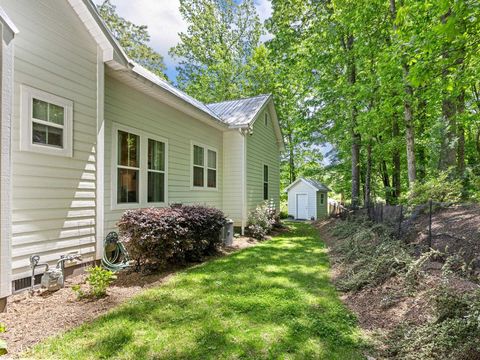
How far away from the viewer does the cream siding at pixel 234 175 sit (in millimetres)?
10383

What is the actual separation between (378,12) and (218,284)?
11.6 meters

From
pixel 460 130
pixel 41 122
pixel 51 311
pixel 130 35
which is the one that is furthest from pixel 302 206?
pixel 51 311

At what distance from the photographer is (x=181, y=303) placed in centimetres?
394

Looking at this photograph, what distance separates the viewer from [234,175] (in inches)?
412

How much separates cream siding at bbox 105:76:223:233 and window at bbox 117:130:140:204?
265mm

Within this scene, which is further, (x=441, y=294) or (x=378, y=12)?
(x=378, y=12)

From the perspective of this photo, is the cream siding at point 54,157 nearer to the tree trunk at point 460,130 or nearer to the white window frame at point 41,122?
the white window frame at point 41,122

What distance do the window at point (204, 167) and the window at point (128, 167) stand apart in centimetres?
252

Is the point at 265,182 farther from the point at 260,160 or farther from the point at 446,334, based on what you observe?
the point at 446,334

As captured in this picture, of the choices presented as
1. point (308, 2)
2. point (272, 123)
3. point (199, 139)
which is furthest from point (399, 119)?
point (199, 139)

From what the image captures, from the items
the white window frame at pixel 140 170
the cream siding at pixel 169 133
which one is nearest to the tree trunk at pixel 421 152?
the cream siding at pixel 169 133

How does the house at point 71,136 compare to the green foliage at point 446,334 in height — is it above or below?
above

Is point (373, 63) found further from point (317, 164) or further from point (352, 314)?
point (317, 164)

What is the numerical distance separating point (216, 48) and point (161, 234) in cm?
2191
